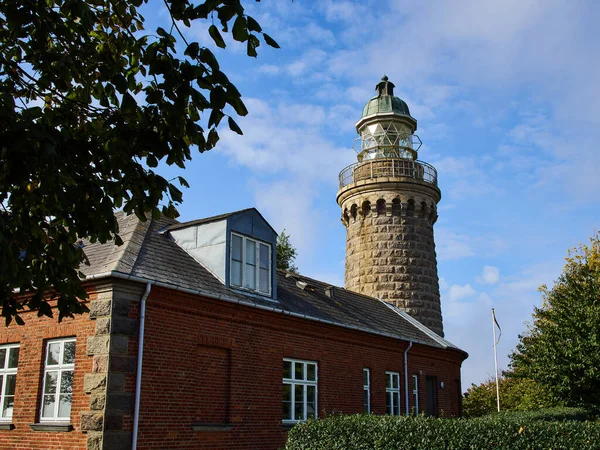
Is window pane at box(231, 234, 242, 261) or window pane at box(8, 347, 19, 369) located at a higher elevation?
window pane at box(231, 234, 242, 261)

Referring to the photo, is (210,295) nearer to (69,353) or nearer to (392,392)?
(69,353)

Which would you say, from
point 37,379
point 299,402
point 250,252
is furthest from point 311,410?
point 37,379

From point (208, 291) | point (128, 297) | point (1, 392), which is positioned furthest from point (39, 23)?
point (1, 392)

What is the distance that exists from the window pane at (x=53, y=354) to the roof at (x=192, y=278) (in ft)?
5.67

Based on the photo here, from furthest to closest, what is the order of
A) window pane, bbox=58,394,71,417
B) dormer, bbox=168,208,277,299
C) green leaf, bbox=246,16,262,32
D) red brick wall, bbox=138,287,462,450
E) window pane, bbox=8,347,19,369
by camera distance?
dormer, bbox=168,208,277,299 < window pane, bbox=8,347,19,369 < red brick wall, bbox=138,287,462,450 < window pane, bbox=58,394,71,417 < green leaf, bbox=246,16,262,32

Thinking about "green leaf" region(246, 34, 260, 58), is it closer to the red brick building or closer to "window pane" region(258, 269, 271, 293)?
the red brick building

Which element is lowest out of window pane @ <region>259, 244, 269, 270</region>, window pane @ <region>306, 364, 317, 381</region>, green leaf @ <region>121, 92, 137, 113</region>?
window pane @ <region>306, 364, 317, 381</region>

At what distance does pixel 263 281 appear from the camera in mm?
17266

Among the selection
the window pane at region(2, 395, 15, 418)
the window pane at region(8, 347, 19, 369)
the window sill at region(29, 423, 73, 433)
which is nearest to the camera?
the window sill at region(29, 423, 73, 433)

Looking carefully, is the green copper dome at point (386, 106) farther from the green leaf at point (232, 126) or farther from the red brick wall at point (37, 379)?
the green leaf at point (232, 126)

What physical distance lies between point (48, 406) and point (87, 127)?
8.03 meters

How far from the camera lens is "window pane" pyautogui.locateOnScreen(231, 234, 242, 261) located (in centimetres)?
1661

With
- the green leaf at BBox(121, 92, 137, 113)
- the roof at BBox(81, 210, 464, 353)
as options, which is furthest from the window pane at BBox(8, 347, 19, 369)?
the green leaf at BBox(121, 92, 137, 113)

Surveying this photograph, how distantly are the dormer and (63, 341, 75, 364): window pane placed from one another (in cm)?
381
